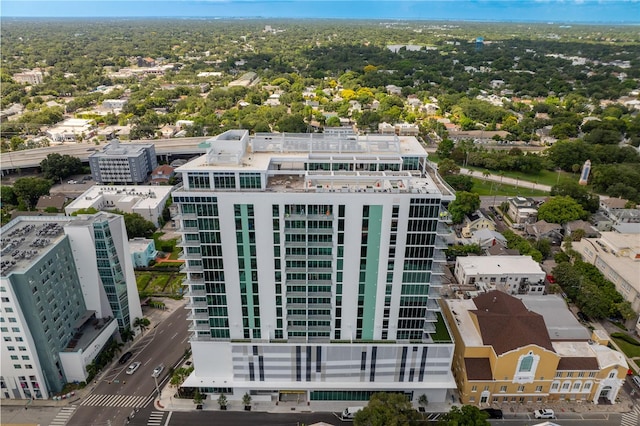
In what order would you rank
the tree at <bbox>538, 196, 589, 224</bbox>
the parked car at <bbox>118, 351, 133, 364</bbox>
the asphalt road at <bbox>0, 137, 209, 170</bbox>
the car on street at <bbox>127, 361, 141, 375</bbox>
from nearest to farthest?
the car on street at <bbox>127, 361, 141, 375</bbox> → the parked car at <bbox>118, 351, 133, 364</bbox> → the tree at <bbox>538, 196, 589, 224</bbox> → the asphalt road at <bbox>0, 137, 209, 170</bbox>

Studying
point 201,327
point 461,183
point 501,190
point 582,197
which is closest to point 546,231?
point 582,197

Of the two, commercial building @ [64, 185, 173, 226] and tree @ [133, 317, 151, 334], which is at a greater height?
commercial building @ [64, 185, 173, 226]

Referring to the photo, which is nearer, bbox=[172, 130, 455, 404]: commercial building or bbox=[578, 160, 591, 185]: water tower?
bbox=[172, 130, 455, 404]: commercial building

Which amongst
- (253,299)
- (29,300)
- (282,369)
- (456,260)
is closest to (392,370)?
(282,369)

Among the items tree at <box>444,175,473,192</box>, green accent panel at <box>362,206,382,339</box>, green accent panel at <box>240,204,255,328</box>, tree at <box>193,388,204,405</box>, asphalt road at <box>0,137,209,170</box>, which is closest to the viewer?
green accent panel at <box>240,204,255,328</box>

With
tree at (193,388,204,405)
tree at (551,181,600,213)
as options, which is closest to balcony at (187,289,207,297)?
tree at (193,388,204,405)

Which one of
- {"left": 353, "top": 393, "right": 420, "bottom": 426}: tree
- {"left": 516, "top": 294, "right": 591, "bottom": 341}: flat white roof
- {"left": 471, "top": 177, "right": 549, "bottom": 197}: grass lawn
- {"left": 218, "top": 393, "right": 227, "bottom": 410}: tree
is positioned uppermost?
{"left": 353, "top": 393, "right": 420, "bottom": 426}: tree

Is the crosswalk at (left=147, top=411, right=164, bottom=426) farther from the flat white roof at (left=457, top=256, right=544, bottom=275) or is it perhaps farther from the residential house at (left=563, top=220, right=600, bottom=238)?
the residential house at (left=563, top=220, right=600, bottom=238)
